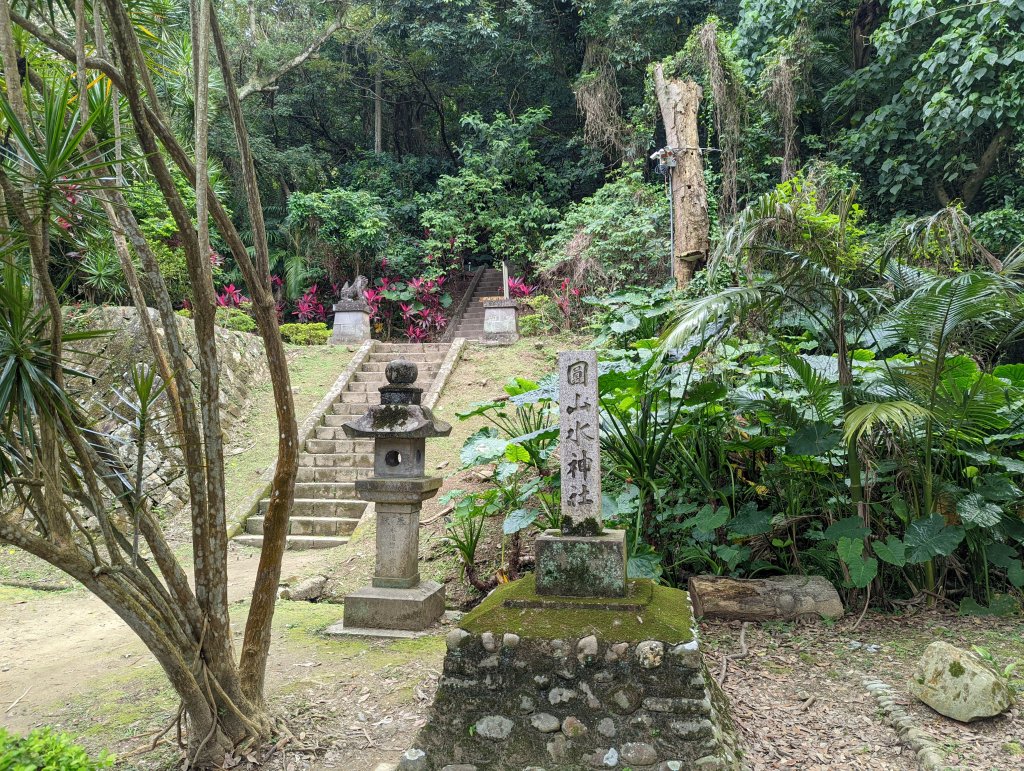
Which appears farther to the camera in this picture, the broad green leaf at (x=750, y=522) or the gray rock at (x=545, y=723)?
the broad green leaf at (x=750, y=522)

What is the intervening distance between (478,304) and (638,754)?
13.4 meters

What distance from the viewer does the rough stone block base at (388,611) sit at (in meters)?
4.43

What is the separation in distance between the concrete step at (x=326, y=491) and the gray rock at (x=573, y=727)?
5.04m

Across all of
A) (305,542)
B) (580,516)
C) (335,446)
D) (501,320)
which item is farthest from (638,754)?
(501,320)

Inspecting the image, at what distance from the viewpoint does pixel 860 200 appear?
11219mm

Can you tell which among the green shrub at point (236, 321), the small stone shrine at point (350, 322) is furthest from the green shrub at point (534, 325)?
the green shrub at point (236, 321)

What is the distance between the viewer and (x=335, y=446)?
8.33 metres

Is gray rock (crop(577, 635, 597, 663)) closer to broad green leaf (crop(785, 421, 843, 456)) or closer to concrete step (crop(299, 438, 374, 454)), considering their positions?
broad green leaf (crop(785, 421, 843, 456))

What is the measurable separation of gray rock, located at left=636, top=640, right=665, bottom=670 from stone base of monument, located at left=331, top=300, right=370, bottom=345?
9956 mm

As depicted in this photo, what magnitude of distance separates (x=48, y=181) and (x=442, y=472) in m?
5.40

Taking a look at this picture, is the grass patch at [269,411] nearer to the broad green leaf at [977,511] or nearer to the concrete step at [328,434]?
the concrete step at [328,434]

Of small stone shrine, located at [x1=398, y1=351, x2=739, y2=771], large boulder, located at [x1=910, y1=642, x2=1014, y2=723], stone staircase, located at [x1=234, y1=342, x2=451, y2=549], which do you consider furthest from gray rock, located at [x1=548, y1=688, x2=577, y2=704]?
stone staircase, located at [x1=234, y1=342, x2=451, y2=549]

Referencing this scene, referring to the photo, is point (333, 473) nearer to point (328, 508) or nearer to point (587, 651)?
point (328, 508)

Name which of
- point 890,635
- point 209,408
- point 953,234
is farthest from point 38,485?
point 953,234
